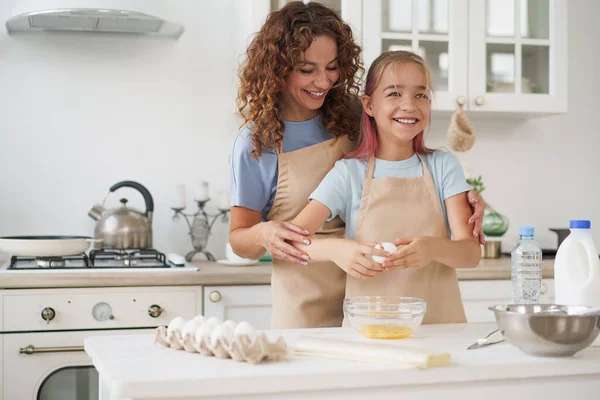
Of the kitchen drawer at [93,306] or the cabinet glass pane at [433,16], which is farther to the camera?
the cabinet glass pane at [433,16]

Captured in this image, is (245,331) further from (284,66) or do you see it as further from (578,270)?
(284,66)

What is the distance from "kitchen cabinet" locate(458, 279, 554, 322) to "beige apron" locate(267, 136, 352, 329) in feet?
3.11

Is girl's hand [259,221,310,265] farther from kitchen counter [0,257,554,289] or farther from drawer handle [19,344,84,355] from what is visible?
drawer handle [19,344,84,355]

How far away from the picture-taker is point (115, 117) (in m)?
3.01

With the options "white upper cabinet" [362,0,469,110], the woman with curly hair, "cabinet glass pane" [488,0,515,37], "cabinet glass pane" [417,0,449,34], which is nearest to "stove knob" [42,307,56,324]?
the woman with curly hair

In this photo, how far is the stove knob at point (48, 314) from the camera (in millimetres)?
2385

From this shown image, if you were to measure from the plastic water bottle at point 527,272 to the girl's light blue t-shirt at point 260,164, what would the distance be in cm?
55

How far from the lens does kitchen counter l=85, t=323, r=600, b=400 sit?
3.51 ft

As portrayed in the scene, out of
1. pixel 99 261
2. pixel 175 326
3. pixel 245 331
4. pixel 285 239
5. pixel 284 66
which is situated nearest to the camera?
pixel 245 331

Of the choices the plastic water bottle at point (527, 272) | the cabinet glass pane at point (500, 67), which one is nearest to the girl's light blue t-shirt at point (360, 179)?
the plastic water bottle at point (527, 272)

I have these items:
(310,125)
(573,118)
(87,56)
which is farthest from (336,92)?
(573,118)

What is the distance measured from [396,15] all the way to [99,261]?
1.38 metres

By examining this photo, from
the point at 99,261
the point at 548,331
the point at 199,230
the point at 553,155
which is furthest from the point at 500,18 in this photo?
the point at 548,331

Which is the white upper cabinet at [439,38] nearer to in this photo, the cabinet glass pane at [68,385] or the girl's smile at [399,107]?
the girl's smile at [399,107]
